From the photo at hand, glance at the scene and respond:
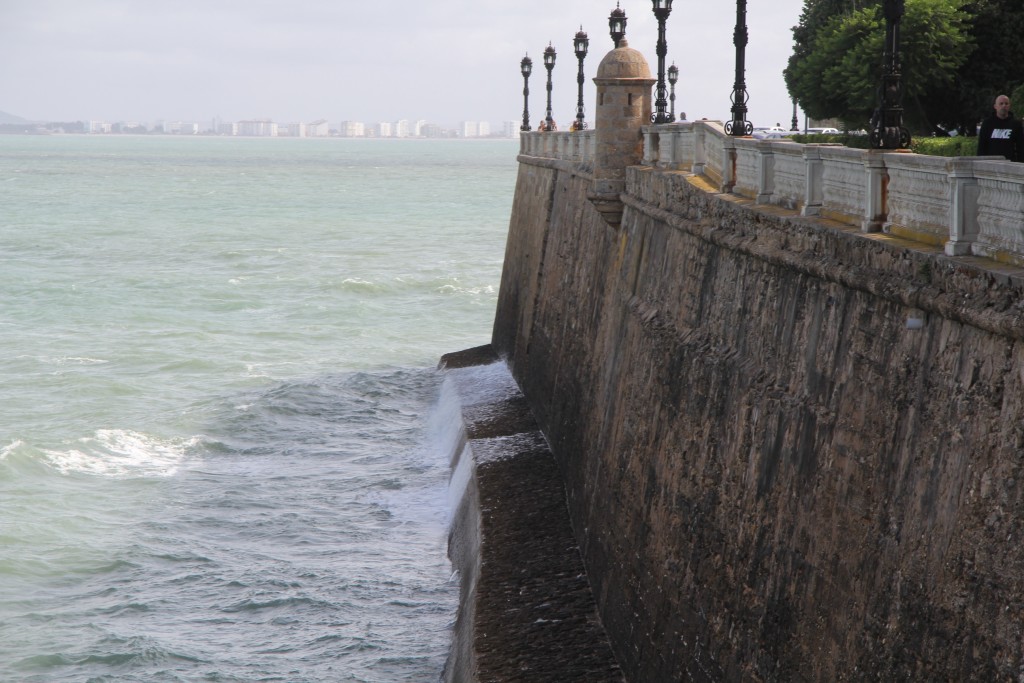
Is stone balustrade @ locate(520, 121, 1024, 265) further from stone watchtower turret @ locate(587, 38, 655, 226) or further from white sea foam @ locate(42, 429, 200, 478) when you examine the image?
white sea foam @ locate(42, 429, 200, 478)

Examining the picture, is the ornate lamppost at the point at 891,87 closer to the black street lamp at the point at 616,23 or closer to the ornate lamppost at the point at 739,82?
the ornate lamppost at the point at 739,82

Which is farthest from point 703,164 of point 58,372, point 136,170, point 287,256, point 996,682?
point 136,170

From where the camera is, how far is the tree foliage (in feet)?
103

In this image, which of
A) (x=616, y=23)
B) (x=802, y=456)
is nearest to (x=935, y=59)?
(x=616, y=23)

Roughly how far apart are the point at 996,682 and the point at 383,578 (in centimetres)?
1160

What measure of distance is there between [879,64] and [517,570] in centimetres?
2256

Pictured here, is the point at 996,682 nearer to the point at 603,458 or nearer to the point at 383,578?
the point at 603,458

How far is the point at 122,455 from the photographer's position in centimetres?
2556

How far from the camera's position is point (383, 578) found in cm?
1720

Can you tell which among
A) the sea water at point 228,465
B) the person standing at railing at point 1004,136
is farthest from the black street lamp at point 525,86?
the person standing at railing at point 1004,136

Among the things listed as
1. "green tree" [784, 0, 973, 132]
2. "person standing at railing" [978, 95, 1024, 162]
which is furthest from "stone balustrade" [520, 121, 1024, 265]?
"green tree" [784, 0, 973, 132]

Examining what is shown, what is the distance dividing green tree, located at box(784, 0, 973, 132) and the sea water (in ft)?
40.8

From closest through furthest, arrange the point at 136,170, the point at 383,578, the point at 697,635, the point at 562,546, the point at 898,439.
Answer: the point at 898,439
the point at 697,635
the point at 562,546
the point at 383,578
the point at 136,170

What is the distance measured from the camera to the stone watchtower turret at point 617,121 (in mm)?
17562
